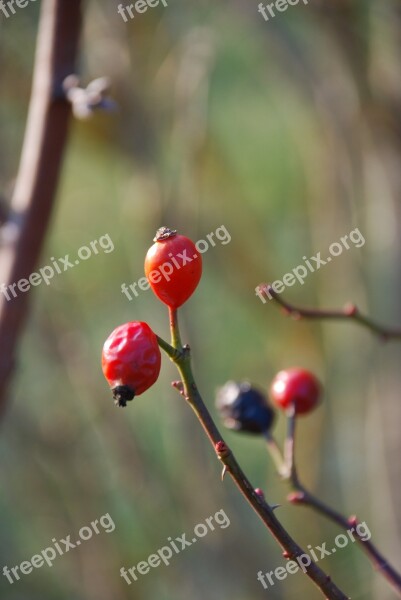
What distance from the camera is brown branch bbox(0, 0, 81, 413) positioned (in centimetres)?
146

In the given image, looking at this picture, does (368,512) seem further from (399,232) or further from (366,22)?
(366,22)

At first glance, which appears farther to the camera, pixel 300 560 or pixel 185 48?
pixel 185 48

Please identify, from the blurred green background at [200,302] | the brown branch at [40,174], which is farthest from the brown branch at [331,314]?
the blurred green background at [200,302]

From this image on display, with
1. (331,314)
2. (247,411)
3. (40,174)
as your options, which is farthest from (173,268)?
(40,174)

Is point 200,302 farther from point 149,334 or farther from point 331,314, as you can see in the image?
point 149,334

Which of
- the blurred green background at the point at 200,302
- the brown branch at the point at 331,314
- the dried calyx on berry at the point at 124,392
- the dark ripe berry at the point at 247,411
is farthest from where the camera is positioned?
the blurred green background at the point at 200,302

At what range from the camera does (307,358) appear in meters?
3.34

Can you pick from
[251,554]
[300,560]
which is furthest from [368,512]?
[300,560]

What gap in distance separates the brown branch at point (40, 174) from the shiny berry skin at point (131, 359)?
664 mm

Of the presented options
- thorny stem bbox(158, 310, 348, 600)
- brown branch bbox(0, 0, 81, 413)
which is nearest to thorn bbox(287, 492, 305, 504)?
thorny stem bbox(158, 310, 348, 600)

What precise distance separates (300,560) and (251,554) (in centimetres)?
223

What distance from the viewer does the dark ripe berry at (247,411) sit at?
1389 mm

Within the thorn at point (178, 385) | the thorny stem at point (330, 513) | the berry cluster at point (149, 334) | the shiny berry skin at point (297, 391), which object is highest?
the berry cluster at point (149, 334)

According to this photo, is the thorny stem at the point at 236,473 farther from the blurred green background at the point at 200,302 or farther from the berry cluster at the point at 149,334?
the blurred green background at the point at 200,302
